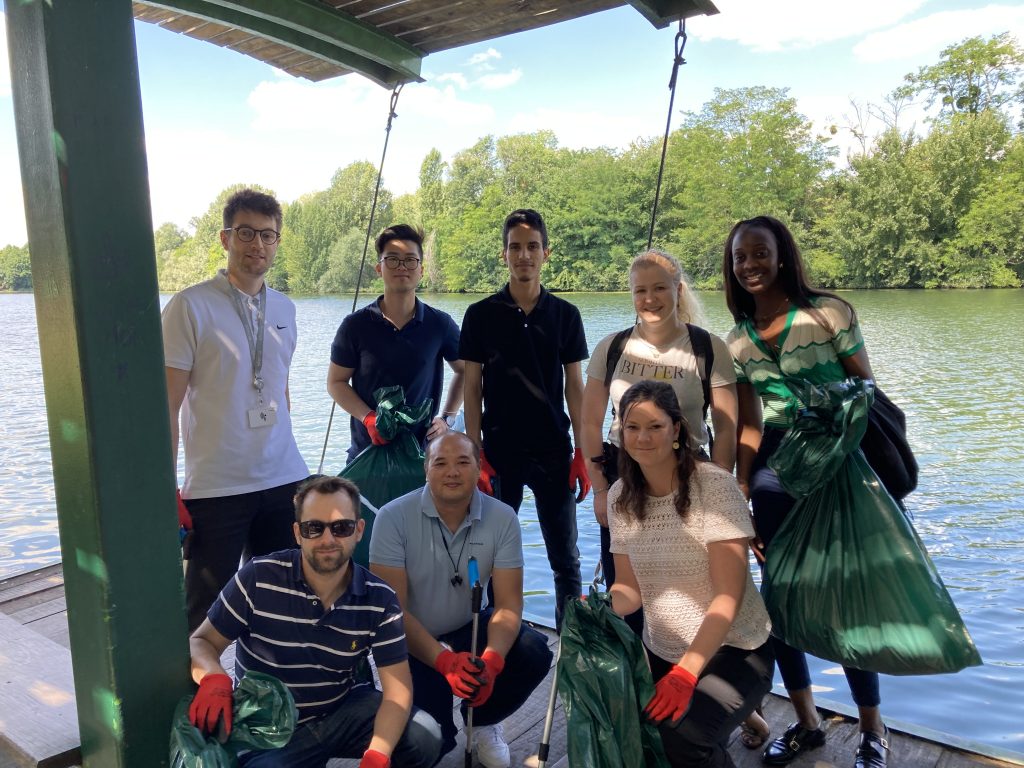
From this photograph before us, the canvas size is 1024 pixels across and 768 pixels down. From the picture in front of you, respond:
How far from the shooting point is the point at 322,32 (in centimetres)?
279

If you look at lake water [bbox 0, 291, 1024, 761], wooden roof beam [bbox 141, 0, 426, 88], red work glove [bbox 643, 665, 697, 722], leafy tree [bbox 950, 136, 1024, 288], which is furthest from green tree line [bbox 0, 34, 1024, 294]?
red work glove [bbox 643, 665, 697, 722]

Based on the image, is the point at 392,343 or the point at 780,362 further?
the point at 392,343

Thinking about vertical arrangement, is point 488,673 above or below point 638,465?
below

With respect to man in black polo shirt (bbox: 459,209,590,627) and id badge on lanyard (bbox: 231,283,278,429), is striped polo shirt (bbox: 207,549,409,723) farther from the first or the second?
man in black polo shirt (bbox: 459,209,590,627)

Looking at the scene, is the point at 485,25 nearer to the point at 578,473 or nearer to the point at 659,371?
the point at 659,371

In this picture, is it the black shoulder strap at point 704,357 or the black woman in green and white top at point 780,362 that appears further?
the black shoulder strap at point 704,357

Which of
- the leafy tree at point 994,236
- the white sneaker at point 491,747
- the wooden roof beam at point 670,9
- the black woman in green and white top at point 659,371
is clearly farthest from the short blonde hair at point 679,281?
the leafy tree at point 994,236

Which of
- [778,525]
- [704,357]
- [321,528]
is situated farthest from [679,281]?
[321,528]

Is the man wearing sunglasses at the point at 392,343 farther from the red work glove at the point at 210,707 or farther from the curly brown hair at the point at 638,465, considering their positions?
the red work glove at the point at 210,707

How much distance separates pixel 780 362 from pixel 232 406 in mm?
1521

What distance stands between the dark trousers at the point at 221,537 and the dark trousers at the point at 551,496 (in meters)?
0.80

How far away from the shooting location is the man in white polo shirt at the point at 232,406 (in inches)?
86.2

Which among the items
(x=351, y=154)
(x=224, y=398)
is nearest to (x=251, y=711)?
(x=224, y=398)

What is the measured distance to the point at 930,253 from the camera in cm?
2664
